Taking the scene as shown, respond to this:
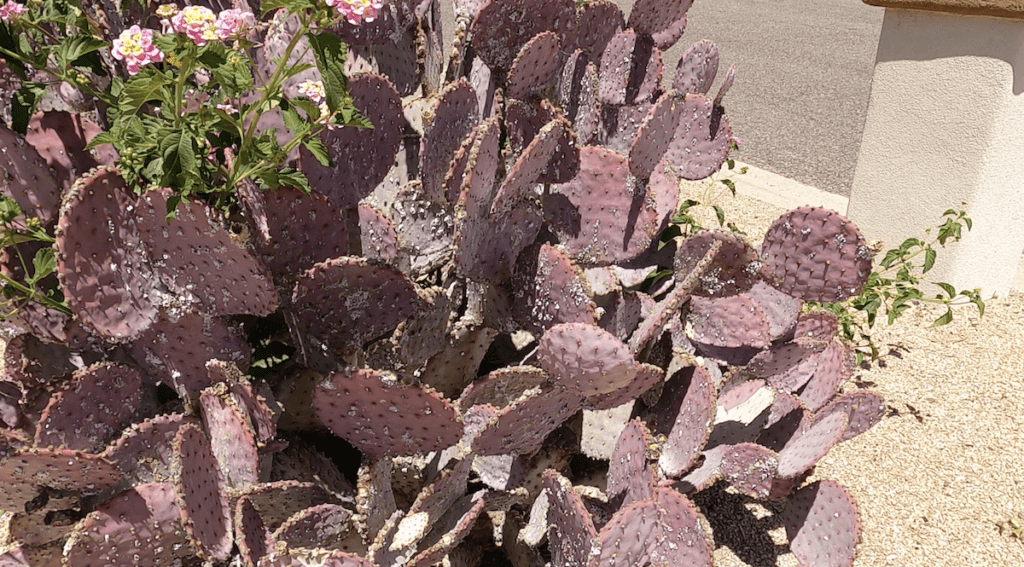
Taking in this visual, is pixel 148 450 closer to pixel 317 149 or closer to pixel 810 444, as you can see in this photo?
pixel 317 149

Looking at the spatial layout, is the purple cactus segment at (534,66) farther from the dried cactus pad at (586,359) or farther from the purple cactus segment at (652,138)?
the dried cactus pad at (586,359)

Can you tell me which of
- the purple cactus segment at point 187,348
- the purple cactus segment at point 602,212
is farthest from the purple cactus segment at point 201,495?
the purple cactus segment at point 602,212

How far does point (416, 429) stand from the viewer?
145 cm

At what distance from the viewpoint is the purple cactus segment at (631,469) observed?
1.60 metres

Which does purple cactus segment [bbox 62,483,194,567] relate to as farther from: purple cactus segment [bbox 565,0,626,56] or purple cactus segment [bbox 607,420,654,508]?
purple cactus segment [bbox 565,0,626,56]

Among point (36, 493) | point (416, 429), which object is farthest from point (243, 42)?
point (36, 493)

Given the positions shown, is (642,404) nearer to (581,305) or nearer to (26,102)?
(581,305)

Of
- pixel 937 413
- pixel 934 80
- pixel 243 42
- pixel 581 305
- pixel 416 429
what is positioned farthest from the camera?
pixel 934 80

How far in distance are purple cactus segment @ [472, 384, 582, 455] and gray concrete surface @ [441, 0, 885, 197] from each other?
464 centimetres

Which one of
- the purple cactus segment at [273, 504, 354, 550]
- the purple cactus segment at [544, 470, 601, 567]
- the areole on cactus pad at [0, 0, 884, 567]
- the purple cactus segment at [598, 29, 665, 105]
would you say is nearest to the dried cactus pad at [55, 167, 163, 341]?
the areole on cactus pad at [0, 0, 884, 567]

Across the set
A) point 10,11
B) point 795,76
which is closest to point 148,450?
point 10,11

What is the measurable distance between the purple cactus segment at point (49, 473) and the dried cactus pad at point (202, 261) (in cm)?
32

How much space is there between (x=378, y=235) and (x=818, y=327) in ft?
4.30

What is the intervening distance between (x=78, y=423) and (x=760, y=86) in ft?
25.1
